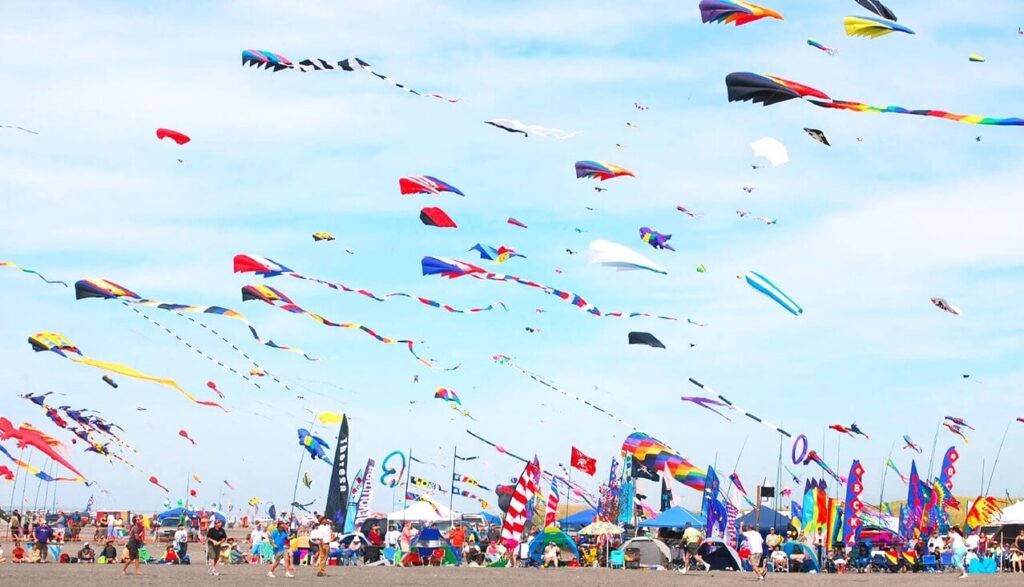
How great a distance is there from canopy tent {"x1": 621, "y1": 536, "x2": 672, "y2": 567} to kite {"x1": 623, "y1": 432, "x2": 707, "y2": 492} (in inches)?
162

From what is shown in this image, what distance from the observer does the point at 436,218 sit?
24078 millimetres

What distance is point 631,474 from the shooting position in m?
36.2

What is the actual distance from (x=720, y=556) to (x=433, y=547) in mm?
→ 7890

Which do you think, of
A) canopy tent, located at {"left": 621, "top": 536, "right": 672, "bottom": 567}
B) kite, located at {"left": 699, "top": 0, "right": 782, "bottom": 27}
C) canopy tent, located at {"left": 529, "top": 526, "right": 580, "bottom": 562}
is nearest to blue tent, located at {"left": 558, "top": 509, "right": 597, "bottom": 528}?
canopy tent, located at {"left": 529, "top": 526, "right": 580, "bottom": 562}

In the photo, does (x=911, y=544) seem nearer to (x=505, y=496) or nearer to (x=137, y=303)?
(x=505, y=496)

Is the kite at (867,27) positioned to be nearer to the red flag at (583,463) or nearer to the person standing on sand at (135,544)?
the person standing on sand at (135,544)

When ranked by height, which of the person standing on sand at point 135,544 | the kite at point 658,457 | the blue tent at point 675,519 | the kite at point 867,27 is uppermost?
the kite at point 867,27

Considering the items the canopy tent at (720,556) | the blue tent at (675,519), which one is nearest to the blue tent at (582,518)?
the blue tent at (675,519)

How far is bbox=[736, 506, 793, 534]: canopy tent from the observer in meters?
37.6

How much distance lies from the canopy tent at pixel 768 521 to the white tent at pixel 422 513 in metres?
10.4

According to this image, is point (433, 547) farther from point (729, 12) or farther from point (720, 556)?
point (729, 12)

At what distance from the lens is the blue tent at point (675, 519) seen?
119 feet

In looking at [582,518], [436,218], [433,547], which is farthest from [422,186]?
[582,518]

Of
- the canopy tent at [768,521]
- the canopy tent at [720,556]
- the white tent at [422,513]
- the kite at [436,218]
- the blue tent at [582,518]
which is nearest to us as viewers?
the kite at [436,218]
